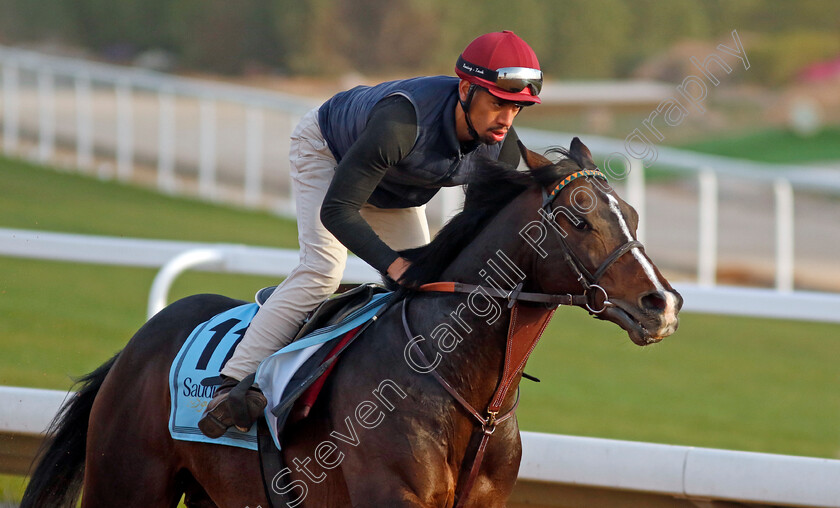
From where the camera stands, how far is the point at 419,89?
275 cm

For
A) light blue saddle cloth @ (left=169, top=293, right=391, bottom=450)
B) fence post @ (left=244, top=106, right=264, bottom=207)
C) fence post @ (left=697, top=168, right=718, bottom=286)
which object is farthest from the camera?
fence post @ (left=244, top=106, right=264, bottom=207)

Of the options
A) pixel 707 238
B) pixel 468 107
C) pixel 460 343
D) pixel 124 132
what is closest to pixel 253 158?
pixel 124 132

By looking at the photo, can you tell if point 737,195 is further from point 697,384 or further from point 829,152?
point 697,384

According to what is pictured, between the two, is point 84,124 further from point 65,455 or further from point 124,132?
point 65,455

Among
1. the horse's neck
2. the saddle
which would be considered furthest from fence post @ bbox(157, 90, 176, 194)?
the horse's neck

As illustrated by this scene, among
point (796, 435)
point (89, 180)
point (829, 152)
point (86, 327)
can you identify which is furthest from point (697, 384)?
point (829, 152)

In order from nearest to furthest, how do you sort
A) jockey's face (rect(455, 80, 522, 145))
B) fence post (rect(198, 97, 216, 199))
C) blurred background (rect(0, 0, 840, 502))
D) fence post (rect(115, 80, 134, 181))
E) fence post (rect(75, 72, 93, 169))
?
jockey's face (rect(455, 80, 522, 145)) → blurred background (rect(0, 0, 840, 502)) → fence post (rect(198, 97, 216, 199)) → fence post (rect(115, 80, 134, 181)) → fence post (rect(75, 72, 93, 169))

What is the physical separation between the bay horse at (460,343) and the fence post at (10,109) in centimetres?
1276

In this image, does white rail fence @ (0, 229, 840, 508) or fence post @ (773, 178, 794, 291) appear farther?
fence post @ (773, 178, 794, 291)

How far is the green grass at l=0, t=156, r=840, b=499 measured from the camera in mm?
5730

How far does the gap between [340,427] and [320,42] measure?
18333 mm

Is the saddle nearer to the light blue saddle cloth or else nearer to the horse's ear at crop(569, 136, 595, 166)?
the light blue saddle cloth

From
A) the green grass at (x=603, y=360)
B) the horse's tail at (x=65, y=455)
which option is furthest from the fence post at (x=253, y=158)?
the horse's tail at (x=65, y=455)

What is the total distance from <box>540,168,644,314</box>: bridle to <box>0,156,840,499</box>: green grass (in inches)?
89.1
